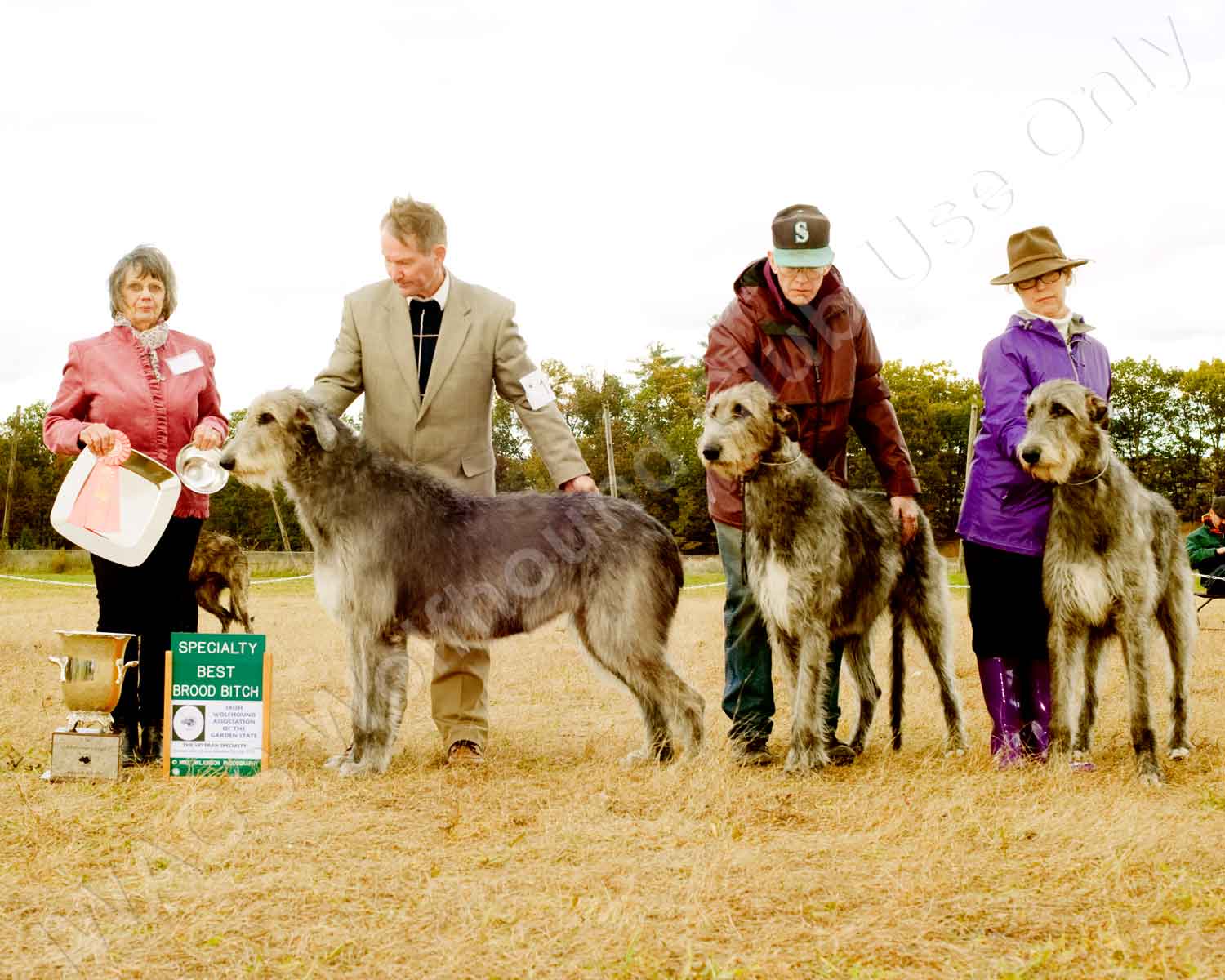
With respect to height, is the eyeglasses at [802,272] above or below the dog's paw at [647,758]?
above

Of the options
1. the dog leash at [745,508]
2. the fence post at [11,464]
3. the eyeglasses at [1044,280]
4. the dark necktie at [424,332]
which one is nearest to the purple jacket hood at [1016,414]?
the eyeglasses at [1044,280]

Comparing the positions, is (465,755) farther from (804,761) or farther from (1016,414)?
(1016,414)

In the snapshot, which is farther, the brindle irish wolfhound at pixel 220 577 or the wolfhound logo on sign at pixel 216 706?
the brindle irish wolfhound at pixel 220 577

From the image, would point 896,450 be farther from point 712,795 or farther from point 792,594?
point 712,795

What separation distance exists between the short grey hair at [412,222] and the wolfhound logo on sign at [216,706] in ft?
6.39

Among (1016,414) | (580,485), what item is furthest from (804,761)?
(1016,414)

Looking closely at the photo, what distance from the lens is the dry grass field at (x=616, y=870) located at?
272 centimetres

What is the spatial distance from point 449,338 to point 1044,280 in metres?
2.78

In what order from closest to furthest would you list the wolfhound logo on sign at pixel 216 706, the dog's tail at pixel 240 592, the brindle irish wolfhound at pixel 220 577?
the wolfhound logo on sign at pixel 216 706, the dog's tail at pixel 240 592, the brindle irish wolfhound at pixel 220 577

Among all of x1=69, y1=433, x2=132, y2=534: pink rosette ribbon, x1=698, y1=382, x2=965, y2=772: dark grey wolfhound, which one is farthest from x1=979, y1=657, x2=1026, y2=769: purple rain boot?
x1=69, y1=433, x2=132, y2=534: pink rosette ribbon

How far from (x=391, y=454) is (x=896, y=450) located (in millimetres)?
2481

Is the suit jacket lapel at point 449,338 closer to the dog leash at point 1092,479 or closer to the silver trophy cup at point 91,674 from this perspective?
the silver trophy cup at point 91,674

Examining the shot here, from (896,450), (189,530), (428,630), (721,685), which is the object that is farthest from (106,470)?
(721,685)

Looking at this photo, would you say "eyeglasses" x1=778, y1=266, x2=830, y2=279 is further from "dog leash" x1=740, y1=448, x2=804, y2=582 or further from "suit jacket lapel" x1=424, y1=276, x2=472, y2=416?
"suit jacket lapel" x1=424, y1=276, x2=472, y2=416
